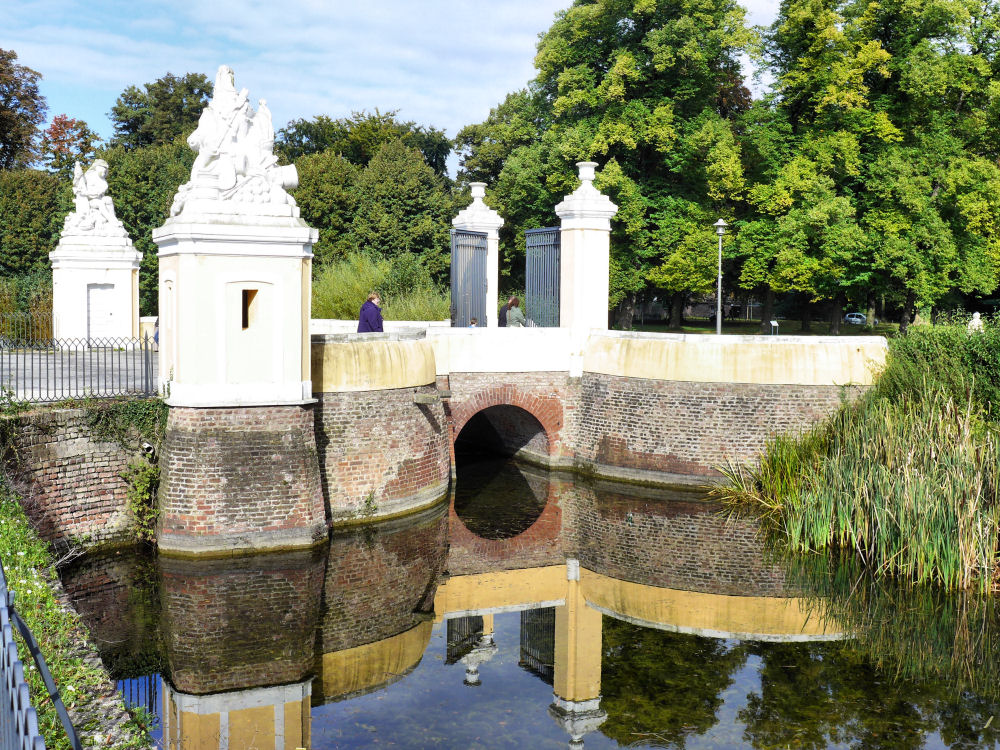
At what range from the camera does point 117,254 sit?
20.5 meters

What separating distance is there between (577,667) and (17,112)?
36434 mm

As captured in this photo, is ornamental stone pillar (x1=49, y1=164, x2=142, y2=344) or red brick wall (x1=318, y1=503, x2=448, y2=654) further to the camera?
ornamental stone pillar (x1=49, y1=164, x2=142, y2=344)

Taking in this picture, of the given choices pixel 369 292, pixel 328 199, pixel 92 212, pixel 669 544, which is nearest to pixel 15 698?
pixel 669 544

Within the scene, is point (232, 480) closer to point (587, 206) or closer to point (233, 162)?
point (233, 162)

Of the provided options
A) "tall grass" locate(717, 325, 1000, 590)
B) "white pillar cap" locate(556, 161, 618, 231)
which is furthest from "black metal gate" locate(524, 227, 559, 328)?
"tall grass" locate(717, 325, 1000, 590)

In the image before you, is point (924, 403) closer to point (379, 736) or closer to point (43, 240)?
point (379, 736)

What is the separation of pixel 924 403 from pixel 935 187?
13.0 metres

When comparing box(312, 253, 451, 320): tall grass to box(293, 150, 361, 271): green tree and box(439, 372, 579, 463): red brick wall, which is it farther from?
box(293, 150, 361, 271): green tree

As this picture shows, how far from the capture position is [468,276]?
19266 millimetres

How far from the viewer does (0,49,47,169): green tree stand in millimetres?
36500

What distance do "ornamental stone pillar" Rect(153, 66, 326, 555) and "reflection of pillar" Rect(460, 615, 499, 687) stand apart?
325cm

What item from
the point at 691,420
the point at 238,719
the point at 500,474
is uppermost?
the point at 691,420

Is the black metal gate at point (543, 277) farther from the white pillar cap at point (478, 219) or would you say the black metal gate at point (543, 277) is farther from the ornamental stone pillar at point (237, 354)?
the ornamental stone pillar at point (237, 354)

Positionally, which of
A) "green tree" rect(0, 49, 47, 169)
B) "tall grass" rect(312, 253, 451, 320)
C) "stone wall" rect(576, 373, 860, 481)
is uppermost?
"green tree" rect(0, 49, 47, 169)
